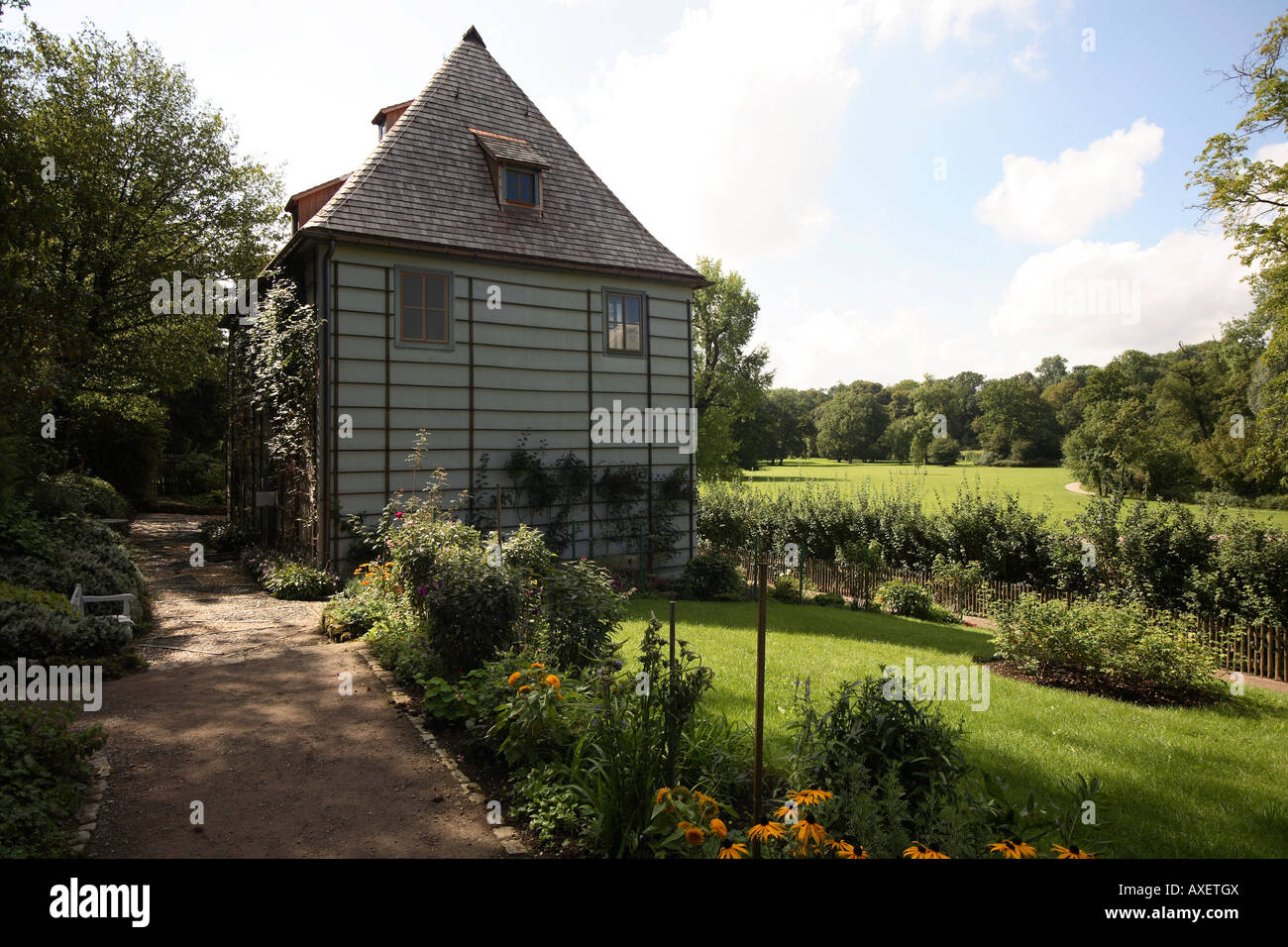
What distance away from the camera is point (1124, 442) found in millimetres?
48531

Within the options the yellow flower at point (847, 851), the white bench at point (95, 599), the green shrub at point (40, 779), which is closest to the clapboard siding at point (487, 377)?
the white bench at point (95, 599)

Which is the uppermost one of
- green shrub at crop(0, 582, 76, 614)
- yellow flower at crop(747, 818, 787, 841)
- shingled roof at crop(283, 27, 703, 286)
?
shingled roof at crop(283, 27, 703, 286)

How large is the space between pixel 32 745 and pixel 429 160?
1375cm

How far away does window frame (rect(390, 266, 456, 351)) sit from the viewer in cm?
1390

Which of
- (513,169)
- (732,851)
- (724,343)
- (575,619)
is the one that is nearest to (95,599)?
(575,619)

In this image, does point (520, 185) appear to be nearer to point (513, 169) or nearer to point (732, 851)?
point (513, 169)

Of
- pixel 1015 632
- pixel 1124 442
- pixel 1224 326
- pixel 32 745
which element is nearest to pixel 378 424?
pixel 32 745

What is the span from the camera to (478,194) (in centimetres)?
1563

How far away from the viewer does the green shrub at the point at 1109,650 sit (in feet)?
30.4

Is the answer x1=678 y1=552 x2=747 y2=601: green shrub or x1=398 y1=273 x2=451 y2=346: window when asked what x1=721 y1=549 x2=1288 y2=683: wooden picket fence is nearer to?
x1=678 y1=552 x2=747 y2=601: green shrub

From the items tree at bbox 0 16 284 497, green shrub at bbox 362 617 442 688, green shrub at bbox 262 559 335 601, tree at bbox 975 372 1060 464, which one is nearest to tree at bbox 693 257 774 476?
tree at bbox 0 16 284 497

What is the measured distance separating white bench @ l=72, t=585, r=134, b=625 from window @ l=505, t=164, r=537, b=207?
11.1 m
